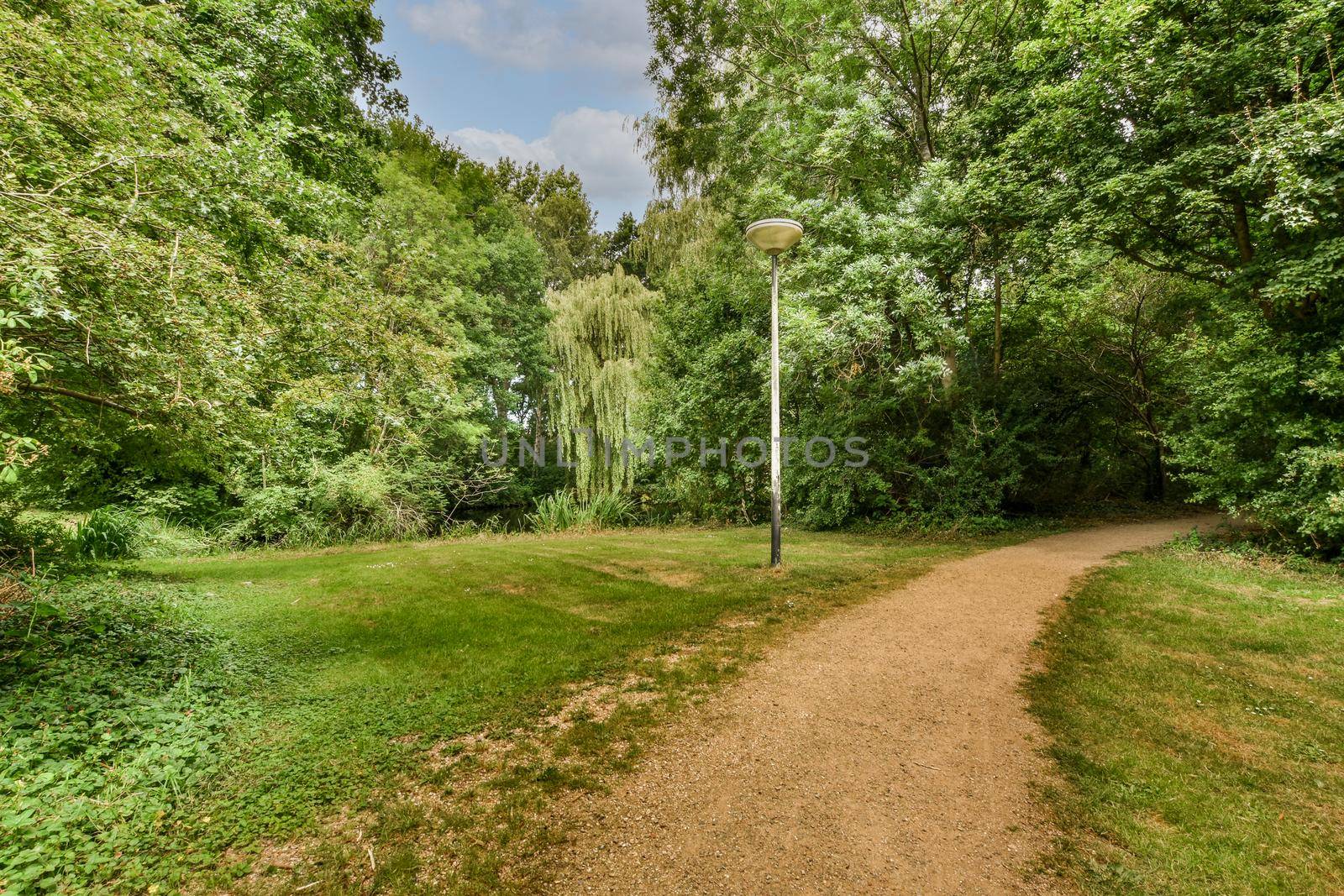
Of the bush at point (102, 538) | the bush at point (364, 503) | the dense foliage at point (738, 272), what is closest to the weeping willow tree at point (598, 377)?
the dense foliage at point (738, 272)

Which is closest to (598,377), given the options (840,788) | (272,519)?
(272,519)

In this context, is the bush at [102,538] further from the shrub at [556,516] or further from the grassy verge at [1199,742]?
the grassy verge at [1199,742]

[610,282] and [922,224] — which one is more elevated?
[610,282]

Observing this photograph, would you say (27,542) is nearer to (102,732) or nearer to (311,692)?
(102,732)

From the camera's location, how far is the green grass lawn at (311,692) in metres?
1.88

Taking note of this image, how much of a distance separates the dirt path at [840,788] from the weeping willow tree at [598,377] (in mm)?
10239

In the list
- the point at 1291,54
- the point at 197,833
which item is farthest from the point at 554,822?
the point at 1291,54

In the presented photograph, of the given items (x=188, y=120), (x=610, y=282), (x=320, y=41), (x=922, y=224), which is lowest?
(x=188, y=120)

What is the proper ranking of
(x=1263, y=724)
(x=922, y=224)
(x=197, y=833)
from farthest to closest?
(x=922, y=224), (x=1263, y=724), (x=197, y=833)

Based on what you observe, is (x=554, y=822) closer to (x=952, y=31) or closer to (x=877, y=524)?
(x=877, y=524)

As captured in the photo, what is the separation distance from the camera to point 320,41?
29.7 ft

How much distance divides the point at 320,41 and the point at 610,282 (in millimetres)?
7950

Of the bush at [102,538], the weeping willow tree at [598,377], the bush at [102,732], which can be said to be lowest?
the bush at [102,732]

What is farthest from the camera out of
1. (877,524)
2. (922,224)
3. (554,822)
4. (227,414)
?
(877,524)
